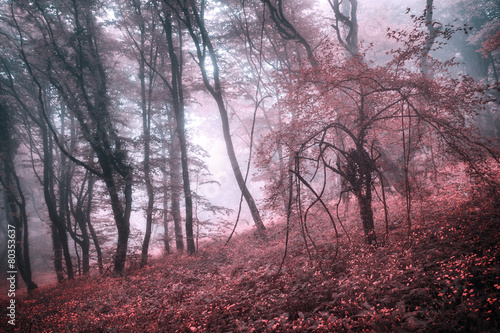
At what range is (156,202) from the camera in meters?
13.6

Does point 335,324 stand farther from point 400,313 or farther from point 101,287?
point 101,287

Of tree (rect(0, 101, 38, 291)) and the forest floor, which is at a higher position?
tree (rect(0, 101, 38, 291))

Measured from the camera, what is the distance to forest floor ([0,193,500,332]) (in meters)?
2.85

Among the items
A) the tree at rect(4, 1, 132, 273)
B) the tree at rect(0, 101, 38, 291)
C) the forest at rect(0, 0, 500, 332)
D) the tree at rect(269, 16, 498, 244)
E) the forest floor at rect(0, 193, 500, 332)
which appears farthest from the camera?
the tree at rect(0, 101, 38, 291)

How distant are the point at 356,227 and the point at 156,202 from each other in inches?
434

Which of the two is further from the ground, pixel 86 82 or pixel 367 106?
pixel 86 82

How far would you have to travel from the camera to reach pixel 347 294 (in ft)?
11.6

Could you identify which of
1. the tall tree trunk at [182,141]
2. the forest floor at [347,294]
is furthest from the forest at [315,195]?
the tall tree trunk at [182,141]

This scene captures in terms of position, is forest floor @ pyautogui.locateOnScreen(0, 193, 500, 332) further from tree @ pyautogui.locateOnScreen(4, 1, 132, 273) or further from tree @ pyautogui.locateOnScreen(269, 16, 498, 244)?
tree @ pyautogui.locateOnScreen(4, 1, 132, 273)

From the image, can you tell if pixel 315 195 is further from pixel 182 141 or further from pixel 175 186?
pixel 182 141

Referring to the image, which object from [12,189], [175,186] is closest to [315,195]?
[175,186]

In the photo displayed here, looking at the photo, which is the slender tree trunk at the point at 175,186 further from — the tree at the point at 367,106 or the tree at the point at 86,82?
the tree at the point at 367,106

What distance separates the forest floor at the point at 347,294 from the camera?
285 cm

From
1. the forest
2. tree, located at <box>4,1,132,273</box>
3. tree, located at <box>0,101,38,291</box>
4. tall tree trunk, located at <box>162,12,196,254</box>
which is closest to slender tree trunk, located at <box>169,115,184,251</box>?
the forest
